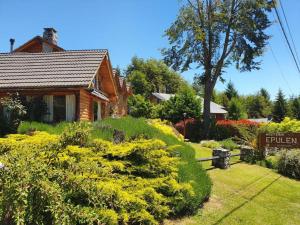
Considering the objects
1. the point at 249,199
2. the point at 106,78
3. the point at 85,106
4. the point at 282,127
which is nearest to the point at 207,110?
the point at 106,78

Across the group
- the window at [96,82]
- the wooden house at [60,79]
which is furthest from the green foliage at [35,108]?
the window at [96,82]

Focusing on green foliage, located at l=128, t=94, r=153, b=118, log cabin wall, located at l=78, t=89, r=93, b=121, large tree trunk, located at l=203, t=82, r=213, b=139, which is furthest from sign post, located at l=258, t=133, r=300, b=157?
green foliage, located at l=128, t=94, r=153, b=118

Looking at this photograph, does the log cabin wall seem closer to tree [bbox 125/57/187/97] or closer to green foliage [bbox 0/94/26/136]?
green foliage [bbox 0/94/26/136]

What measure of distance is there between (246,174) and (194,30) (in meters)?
→ 21.8

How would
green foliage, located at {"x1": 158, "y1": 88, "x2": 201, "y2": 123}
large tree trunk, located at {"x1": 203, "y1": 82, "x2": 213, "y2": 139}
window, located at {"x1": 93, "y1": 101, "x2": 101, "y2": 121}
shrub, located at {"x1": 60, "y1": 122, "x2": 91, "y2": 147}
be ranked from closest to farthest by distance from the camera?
shrub, located at {"x1": 60, "y1": 122, "x2": 91, "y2": 147}
window, located at {"x1": 93, "y1": 101, "x2": 101, "y2": 121}
large tree trunk, located at {"x1": 203, "y1": 82, "x2": 213, "y2": 139}
green foliage, located at {"x1": 158, "y1": 88, "x2": 201, "y2": 123}

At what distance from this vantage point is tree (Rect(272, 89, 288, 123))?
192 ft

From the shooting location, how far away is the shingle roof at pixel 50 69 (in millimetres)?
18109

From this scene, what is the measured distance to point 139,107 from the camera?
42.7 metres

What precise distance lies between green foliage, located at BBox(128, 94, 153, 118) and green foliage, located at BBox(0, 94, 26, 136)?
25.4m

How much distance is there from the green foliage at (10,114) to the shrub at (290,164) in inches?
463

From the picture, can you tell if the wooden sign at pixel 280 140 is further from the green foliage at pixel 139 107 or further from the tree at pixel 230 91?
the tree at pixel 230 91

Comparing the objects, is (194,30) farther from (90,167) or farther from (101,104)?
(90,167)

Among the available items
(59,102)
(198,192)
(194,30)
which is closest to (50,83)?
(59,102)

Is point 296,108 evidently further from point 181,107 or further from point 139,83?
point 139,83
